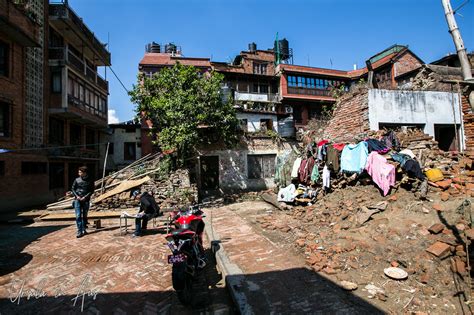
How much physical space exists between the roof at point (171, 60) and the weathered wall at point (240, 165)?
47.8 ft

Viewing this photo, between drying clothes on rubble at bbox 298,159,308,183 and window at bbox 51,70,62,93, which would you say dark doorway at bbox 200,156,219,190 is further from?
window at bbox 51,70,62,93

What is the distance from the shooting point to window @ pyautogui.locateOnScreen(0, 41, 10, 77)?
42.8ft

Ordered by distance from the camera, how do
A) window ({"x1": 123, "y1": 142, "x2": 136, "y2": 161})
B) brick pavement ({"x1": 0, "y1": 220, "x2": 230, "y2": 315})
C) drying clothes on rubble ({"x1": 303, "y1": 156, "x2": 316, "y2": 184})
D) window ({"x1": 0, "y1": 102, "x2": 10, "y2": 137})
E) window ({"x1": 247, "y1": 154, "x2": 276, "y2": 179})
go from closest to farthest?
brick pavement ({"x1": 0, "y1": 220, "x2": 230, "y2": 315}) < drying clothes on rubble ({"x1": 303, "y1": 156, "x2": 316, "y2": 184}) < window ({"x1": 0, "y1": 102, "x2": 10, "y2": 137}) < window ({"x1": 247, "y1": 154, "x2": 276, "y2": 179}) < window ({"x1": 123, "y1": 142, "x2": 136, "y2": 161})

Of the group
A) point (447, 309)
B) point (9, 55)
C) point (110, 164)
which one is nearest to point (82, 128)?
point (110, 164)

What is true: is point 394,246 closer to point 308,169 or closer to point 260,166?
point 308,169

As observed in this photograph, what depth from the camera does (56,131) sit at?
17156mm

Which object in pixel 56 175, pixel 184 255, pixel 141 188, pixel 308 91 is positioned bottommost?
pixel 184 255

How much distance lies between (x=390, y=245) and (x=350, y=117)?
26.6ft

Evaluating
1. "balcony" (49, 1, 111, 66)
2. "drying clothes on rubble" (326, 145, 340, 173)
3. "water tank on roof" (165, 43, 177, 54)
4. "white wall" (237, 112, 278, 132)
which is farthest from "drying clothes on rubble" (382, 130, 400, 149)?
"water tank on roof" (165, 43, 177, 54)

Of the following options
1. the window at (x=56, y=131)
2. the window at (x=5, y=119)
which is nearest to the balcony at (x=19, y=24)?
the window at (x=5, y=119)

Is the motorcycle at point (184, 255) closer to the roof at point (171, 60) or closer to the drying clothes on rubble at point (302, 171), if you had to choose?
the drying clothes on rubble at point (302, 171)

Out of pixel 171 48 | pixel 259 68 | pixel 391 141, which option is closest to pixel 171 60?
pixel 171 48

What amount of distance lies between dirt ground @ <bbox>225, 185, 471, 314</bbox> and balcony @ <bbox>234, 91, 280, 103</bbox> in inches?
837

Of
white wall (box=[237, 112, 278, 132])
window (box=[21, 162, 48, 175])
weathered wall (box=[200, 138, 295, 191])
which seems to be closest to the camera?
window (box=[21, 162, 48, 175])
